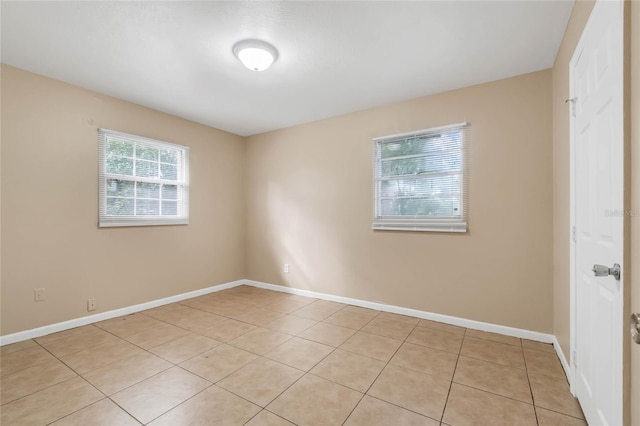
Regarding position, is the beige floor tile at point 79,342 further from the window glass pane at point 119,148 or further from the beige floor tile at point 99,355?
the window glass pane at point 119,148

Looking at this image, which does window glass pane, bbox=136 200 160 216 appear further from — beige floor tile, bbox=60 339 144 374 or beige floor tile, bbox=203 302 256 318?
beige floor tile, bbox=60 339 144 374

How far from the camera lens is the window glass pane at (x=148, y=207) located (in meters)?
3.61

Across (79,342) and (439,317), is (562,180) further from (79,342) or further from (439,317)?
(79,342)

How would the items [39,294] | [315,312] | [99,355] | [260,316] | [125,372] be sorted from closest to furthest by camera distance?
[125,372] → [99,355] → [39,294] → [260,316] → [315,312]

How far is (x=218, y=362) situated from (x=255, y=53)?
257 cm

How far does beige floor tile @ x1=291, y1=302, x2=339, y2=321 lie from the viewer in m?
3.40

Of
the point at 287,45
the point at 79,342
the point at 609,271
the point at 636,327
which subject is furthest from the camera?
the point at 79,342

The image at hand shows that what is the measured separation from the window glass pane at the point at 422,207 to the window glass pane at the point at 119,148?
3.25 meters

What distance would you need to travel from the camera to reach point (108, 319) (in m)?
3.25

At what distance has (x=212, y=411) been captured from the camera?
173cm

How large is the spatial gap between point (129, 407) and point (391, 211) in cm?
303

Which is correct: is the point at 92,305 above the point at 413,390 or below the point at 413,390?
above

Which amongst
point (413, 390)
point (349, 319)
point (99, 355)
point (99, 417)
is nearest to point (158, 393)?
point (99, 417)

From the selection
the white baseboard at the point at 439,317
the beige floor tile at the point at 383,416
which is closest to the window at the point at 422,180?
the white baseboard at the point at 439,317
